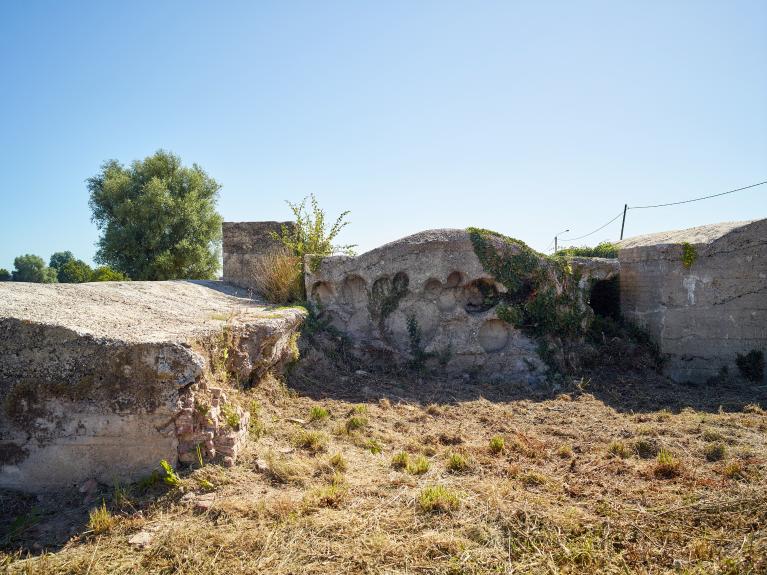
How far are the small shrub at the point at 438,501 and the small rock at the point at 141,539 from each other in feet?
5.53

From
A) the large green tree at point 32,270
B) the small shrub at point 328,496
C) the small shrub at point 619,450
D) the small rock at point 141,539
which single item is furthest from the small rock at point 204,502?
the large green tree at point 32,270

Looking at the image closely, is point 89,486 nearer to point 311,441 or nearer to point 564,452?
point 311,441

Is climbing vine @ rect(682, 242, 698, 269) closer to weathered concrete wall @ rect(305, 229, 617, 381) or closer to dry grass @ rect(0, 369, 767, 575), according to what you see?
weathered concrete wall @ rect(305, 229, 617, 381)

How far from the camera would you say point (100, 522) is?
3092 millimetres

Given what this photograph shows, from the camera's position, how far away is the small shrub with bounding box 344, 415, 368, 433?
503 centimetres

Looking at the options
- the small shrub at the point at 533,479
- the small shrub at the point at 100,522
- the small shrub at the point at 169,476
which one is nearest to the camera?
the small shrub at the point at 100,522

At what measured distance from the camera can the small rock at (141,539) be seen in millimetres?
2930

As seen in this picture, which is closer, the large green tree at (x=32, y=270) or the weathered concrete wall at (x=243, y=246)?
the weathered concrete wall at (x=243, y=246)

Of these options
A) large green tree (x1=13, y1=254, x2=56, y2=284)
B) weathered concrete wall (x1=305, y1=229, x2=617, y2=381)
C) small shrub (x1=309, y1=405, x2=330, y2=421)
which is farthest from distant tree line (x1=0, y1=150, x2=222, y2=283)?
large green tree (x1=13, y1=254, x2=56, y2=284)

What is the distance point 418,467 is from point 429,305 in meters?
3.90

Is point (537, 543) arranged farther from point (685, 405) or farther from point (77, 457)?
point (685, 405)

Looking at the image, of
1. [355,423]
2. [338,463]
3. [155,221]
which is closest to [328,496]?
[338,463]

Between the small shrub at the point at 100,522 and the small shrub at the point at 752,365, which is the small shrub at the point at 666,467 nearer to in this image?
the small shrub at the point at 100,522

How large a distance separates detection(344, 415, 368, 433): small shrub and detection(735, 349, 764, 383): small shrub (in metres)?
5.82
